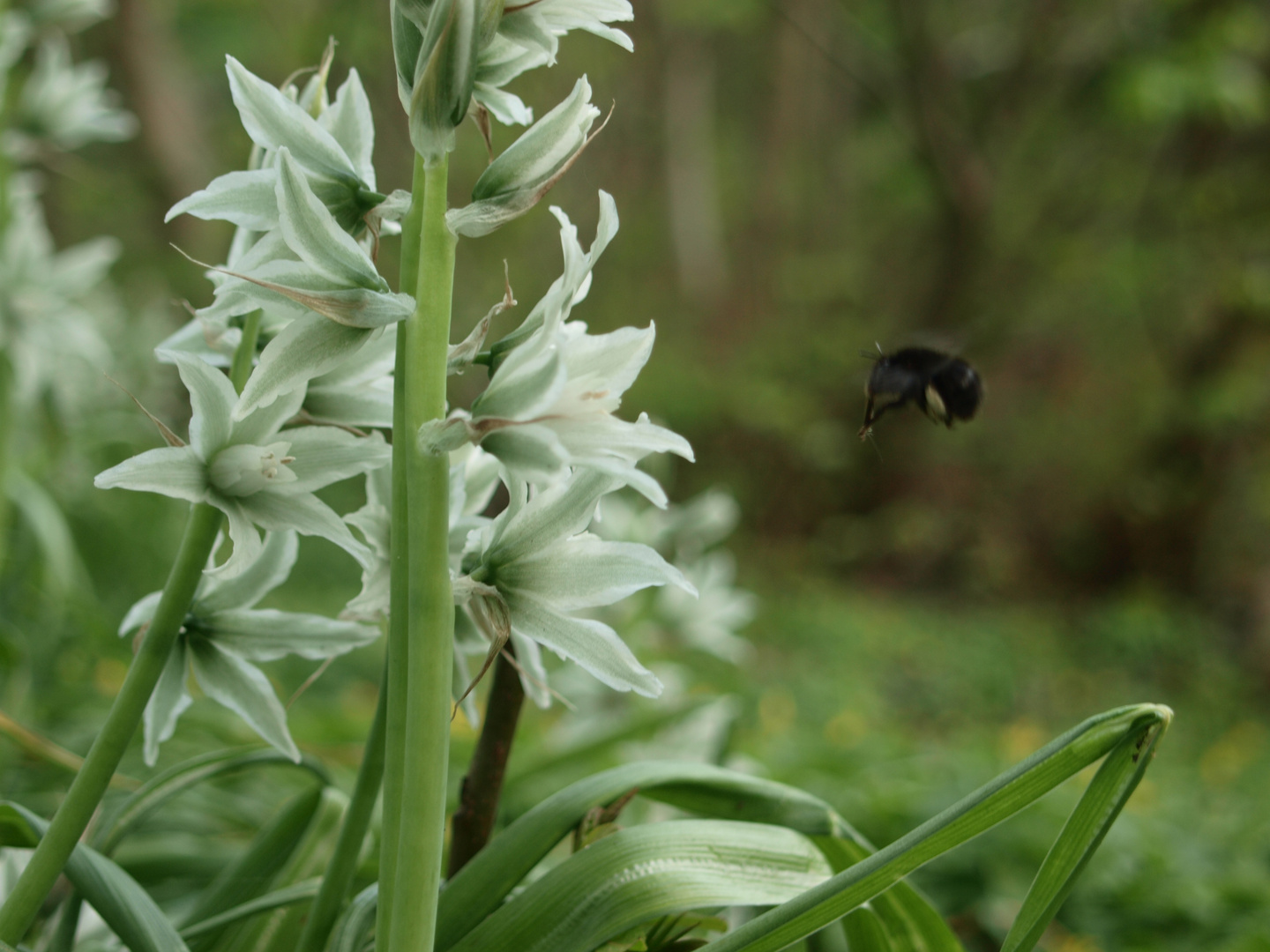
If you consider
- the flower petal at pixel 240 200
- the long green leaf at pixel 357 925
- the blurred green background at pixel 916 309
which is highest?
the blurred green background at pixel 916 309

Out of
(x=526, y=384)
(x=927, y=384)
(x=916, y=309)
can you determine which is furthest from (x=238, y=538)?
(x=916, y=309)

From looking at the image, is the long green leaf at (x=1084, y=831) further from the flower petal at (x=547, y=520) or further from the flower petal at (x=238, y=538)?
the flower petal at (x=238, y=538)

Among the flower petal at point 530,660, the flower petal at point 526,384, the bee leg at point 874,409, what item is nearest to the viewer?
the flower petal at point 526,384

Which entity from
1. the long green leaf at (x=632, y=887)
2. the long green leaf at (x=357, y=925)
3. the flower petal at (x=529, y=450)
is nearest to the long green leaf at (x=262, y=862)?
the long green leaf at (x=357, y=925)

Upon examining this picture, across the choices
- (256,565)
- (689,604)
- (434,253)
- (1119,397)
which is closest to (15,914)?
(256,565)

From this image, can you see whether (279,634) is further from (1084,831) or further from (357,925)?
(1084,831)

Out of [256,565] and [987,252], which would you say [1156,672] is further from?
[256,565]
